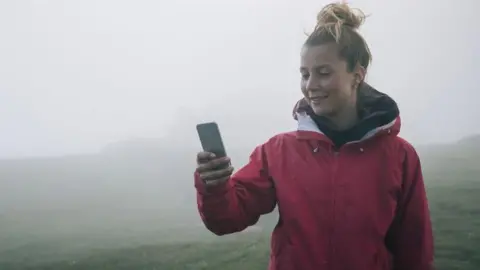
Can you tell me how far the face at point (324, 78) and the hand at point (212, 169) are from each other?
0.27 metres

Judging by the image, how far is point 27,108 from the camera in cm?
218

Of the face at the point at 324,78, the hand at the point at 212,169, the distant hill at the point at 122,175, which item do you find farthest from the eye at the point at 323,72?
the distant hill at the point at 122,175

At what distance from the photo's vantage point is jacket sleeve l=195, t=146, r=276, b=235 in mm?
921

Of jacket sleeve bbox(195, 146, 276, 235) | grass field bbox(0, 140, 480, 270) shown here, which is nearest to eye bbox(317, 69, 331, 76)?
jacket sleeve bbox(195, 146, 276, 235)

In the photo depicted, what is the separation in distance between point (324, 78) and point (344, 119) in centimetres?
10

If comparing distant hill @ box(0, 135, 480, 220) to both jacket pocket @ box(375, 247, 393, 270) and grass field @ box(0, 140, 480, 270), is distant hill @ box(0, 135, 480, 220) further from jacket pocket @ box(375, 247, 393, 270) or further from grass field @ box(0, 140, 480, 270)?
jacket pocket @ box(375, 247, 393, 270)

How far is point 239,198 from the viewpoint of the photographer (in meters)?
0.99

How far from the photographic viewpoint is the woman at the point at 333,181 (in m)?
0.98

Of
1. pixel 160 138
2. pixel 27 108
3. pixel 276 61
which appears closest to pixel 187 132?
pixel 160 138

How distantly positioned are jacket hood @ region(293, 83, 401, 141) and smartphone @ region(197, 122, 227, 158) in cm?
21

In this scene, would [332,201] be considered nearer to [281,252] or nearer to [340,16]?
[281,252]

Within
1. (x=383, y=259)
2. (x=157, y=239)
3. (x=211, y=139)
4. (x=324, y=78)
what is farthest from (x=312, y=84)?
(x=157, y=239)

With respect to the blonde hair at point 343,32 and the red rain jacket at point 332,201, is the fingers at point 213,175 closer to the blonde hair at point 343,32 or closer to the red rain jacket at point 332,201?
the red rain jacket at point 332,201

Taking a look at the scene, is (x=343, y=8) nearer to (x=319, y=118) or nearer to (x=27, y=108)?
(x=319, y=118)
